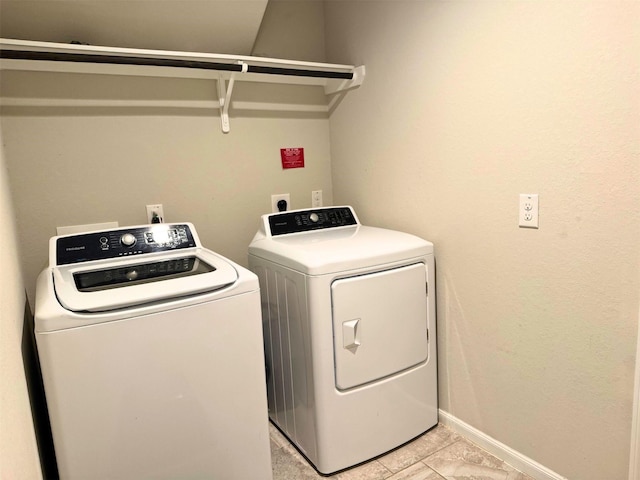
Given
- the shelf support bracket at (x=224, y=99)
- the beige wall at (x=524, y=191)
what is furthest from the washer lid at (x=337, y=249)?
the shelf support bracket at (x=224, y=99)

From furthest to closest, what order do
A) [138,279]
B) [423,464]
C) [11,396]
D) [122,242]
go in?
[423,464] → [122,242] → [138,279] → [11,396]

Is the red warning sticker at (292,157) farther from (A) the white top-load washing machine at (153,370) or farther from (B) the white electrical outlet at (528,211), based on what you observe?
(B) the white electrical outlet at (528,211)

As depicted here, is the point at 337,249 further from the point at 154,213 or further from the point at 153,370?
the point at 154,213

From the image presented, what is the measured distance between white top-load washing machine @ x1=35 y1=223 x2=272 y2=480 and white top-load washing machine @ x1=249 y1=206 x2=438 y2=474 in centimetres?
29

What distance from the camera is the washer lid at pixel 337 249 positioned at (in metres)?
1.67

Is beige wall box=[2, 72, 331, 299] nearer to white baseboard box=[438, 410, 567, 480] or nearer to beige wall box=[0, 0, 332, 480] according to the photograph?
beige wall box=[0, 0, 332, 480]

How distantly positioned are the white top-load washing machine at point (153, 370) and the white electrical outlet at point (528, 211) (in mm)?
997

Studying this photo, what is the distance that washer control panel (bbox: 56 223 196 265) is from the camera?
5.36 feet

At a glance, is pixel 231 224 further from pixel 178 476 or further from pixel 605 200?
pixel 605 200

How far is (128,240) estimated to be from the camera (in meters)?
1.72

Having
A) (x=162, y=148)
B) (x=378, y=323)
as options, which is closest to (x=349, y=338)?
(x=378, y=323)

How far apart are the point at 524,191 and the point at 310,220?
39.6 inches

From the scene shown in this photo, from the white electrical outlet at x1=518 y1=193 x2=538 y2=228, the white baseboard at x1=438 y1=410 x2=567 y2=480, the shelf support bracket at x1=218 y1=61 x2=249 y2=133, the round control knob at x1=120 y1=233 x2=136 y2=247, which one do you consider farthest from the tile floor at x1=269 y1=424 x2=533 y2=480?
the shelf support bracket at x1=218 y1=61 x2=249 y2=133

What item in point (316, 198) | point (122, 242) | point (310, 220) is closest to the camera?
point (122, 242)
